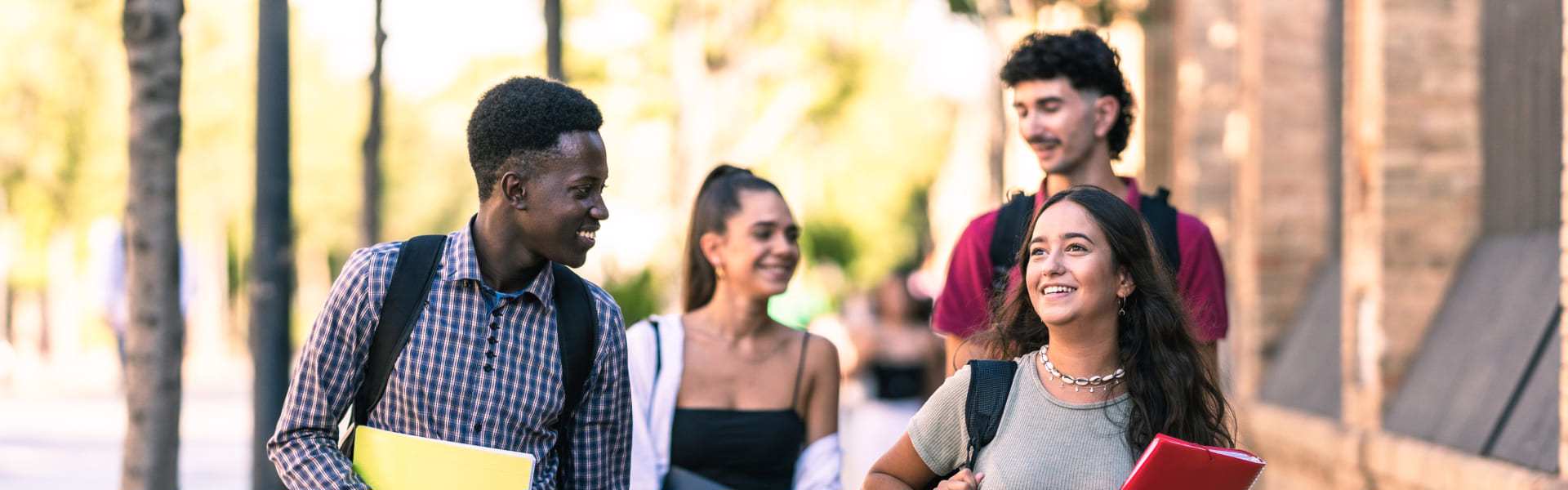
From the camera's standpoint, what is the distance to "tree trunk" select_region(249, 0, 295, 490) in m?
8.74

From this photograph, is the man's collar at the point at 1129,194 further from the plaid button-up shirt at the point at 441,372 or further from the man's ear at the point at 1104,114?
the plaid button-up shirt at the point at 441,372

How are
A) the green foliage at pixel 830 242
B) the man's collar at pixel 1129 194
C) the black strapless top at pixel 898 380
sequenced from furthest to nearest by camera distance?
1. the green foliage at pixel 830 242
2. the black strapless top at pixel 898 380
3. the man's collar at pixel 1129 194

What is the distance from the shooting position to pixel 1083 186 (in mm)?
4051

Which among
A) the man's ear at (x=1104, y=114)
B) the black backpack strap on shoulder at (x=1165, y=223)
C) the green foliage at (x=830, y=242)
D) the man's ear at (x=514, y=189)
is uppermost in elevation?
the man's ear at (x=1104, y=114)

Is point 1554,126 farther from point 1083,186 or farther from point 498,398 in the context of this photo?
point 498,398

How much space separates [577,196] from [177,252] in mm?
3124

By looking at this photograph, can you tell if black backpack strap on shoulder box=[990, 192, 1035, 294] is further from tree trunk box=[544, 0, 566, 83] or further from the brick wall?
tree trunk box=[544, 0, 566, 83]

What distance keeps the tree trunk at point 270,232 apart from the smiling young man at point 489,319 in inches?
200

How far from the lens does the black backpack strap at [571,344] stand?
12.8 ft

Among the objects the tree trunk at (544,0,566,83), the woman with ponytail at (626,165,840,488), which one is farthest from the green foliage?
the woman with ponytail at (626,165,840,488)

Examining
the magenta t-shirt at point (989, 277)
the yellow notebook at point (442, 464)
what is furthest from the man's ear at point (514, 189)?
the magenta t-shirt at point (989, 277)

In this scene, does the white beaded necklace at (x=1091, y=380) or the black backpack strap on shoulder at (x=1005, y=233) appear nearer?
the white beaded necklace at (x=1091, y=380)

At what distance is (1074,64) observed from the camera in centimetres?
516

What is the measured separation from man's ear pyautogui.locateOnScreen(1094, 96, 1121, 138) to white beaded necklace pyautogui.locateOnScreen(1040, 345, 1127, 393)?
1333 millimetres
